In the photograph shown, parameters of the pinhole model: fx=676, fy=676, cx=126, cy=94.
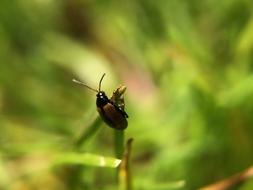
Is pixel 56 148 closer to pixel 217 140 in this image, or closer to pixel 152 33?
pixel 217 140

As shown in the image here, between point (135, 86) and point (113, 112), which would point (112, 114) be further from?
point (135, 86)

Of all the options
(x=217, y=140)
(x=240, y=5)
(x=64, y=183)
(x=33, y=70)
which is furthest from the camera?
(x=33, y=70)

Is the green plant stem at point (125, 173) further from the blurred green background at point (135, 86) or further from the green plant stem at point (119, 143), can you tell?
the blurred green background at point (135, 86)

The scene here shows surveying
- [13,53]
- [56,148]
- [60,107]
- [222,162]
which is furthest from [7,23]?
[222,162]

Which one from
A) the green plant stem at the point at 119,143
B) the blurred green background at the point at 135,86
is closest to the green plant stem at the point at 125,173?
the green plant stem at the point at 119,143

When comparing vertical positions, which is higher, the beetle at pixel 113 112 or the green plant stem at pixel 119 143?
the beetle at pixel 113 112

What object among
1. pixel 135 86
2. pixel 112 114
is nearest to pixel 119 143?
pixel 112 114
